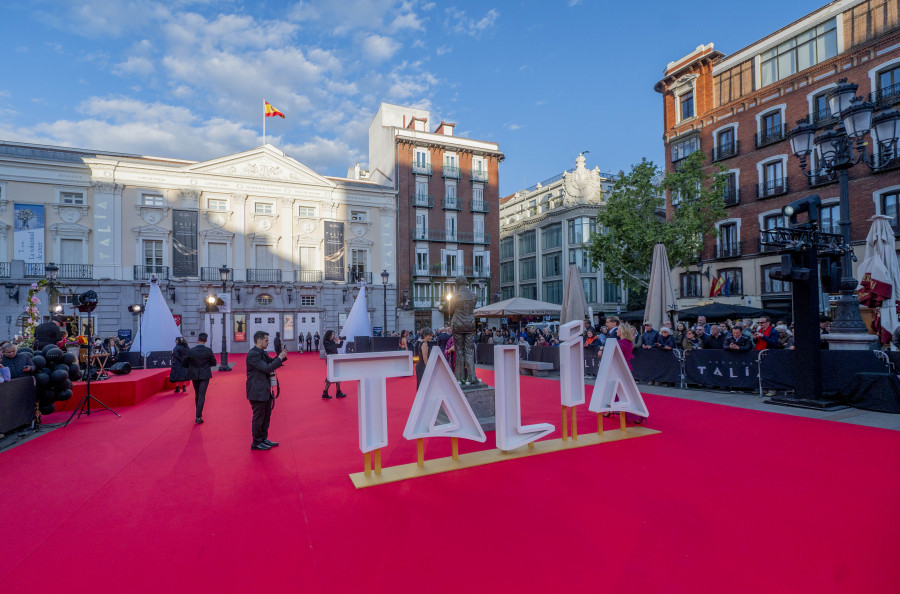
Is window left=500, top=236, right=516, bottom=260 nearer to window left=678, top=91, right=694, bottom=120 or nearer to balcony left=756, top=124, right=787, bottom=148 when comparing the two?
window left=678, top=91, right=694, bottom=120

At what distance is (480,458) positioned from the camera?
232 inches

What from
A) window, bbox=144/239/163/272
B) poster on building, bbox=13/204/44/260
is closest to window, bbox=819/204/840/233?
window, bbox=144/239/163/272

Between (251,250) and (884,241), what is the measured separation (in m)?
31.0

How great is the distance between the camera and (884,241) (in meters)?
11.1

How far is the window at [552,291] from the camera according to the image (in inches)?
1667

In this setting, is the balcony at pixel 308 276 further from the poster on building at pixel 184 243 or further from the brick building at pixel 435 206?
the poster on building at pixel 184 243

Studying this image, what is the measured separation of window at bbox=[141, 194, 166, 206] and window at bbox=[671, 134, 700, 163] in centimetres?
3341

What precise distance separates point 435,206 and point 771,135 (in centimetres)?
2205

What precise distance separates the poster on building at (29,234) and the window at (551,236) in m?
38.0

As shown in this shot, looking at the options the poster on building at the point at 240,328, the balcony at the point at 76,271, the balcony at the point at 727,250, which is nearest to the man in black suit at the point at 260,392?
the poster on building at the point at 240,328

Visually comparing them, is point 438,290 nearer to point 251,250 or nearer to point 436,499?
point 251,250

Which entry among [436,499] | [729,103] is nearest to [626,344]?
[436,499]

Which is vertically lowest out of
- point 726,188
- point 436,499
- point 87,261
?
point 436,499

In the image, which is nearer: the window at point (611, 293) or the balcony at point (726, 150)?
the balcony at point (726, 150)
